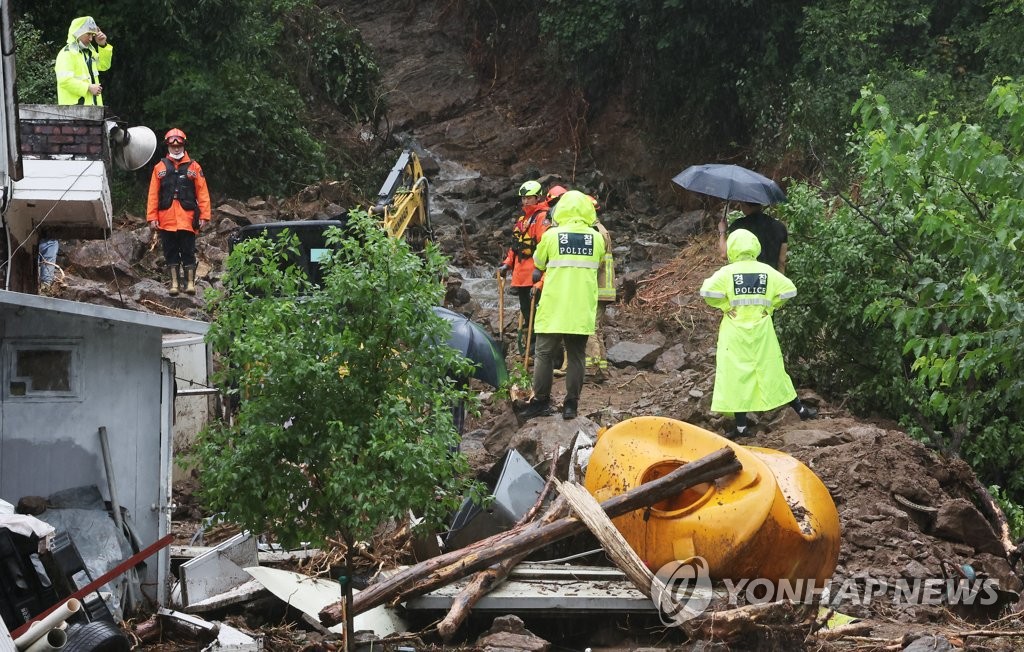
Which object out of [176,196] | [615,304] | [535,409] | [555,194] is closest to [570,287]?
[535,409]

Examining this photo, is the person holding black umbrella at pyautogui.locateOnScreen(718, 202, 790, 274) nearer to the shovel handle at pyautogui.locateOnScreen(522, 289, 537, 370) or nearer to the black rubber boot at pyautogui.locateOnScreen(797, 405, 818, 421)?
the black rubber boot at pyautogui.locateOnScreen(797, 405, 818, 421)

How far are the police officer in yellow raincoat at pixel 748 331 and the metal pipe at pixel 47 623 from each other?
5.69m

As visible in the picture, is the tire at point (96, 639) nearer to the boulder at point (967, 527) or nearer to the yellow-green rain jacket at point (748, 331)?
the yellow-green rain jacket at point (748, 331)

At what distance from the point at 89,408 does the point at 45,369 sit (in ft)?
1.27

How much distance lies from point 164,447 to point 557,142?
18.6 meters

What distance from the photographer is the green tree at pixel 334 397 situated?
668 centimetres

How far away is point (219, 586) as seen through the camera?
8.65m

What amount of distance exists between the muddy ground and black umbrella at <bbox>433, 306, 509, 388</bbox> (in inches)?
16.4

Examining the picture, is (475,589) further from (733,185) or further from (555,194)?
(555,194)

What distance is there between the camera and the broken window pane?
29.1 ft

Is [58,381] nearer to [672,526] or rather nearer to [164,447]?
[164,447]

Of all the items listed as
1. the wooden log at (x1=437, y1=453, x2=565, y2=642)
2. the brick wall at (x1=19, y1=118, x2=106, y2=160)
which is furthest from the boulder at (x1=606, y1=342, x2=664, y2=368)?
the wooden log at (x1=437, y1=453, x2=565, y2=642)

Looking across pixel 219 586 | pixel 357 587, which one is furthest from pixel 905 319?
pixel 219 586

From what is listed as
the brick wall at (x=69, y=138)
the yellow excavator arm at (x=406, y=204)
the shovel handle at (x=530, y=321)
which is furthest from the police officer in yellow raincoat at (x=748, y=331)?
the yellow excavator arm at (x=406, y=204)
